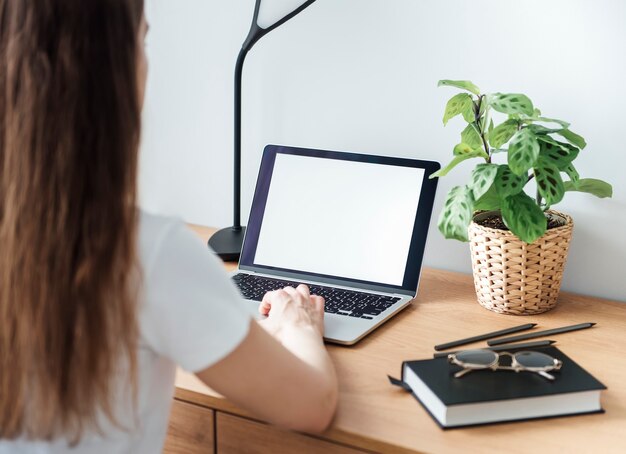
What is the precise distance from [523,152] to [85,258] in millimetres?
617

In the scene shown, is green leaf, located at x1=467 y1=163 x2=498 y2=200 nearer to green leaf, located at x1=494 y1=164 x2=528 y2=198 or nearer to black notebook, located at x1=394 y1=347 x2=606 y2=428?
green leaf, located at x1=494 y1=164 x2=528 y2=198

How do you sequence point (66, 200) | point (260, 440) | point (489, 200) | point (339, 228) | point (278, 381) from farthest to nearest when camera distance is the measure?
1. point (339, 228)
2. point (489, 200)
3. point (260, 440)
4. point (278, 381)
5. point (66, 200)

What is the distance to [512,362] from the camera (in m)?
0.93

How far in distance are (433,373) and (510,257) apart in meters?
0.30

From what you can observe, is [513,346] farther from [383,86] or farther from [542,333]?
[383,86]

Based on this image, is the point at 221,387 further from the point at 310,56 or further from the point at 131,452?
the point at 310,56

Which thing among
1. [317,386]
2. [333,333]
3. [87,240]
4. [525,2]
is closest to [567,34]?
[525,2]

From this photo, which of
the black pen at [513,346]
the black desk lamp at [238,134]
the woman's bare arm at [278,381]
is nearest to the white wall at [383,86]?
the black desk lamp at [238,134]

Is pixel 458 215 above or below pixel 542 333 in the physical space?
above

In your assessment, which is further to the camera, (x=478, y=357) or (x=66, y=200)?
(x=478, y=357)

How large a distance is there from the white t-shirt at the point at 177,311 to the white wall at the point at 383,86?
0.38 metres

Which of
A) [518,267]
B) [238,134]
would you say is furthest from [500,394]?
[238,134]

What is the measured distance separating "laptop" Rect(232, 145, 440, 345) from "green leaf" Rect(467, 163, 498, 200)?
157 millimetres

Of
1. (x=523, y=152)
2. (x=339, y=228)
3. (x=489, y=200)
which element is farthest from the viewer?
(x=339, y=228)
